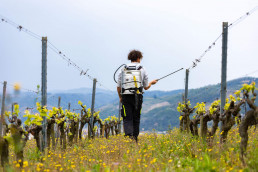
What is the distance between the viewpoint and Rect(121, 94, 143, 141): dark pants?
9.01 m

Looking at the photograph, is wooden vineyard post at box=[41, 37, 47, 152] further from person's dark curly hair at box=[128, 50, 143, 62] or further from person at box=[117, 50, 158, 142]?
person's dark curly hair at box=[128, 50, 143, 62]

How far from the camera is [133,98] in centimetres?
902

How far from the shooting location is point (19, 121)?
6387mm

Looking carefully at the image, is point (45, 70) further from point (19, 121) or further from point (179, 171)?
point (179, 171)

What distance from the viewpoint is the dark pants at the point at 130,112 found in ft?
29.6

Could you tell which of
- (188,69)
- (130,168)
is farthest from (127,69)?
(188,69)

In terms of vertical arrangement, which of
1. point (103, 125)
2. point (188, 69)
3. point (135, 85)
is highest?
point (188, 69)

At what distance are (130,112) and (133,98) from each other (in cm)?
47

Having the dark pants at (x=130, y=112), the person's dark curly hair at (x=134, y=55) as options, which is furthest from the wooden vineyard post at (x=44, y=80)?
the person's dark curly hair at (x=134, y=55)

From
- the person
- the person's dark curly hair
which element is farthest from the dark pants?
the person's dark curly hair

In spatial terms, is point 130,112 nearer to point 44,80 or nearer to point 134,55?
point 134,55

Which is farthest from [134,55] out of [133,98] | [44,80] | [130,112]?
[44,80]

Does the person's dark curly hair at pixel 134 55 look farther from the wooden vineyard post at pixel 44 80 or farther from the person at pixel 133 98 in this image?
the wooden vineyard post at pixel 44 80

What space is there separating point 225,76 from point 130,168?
4850mm
